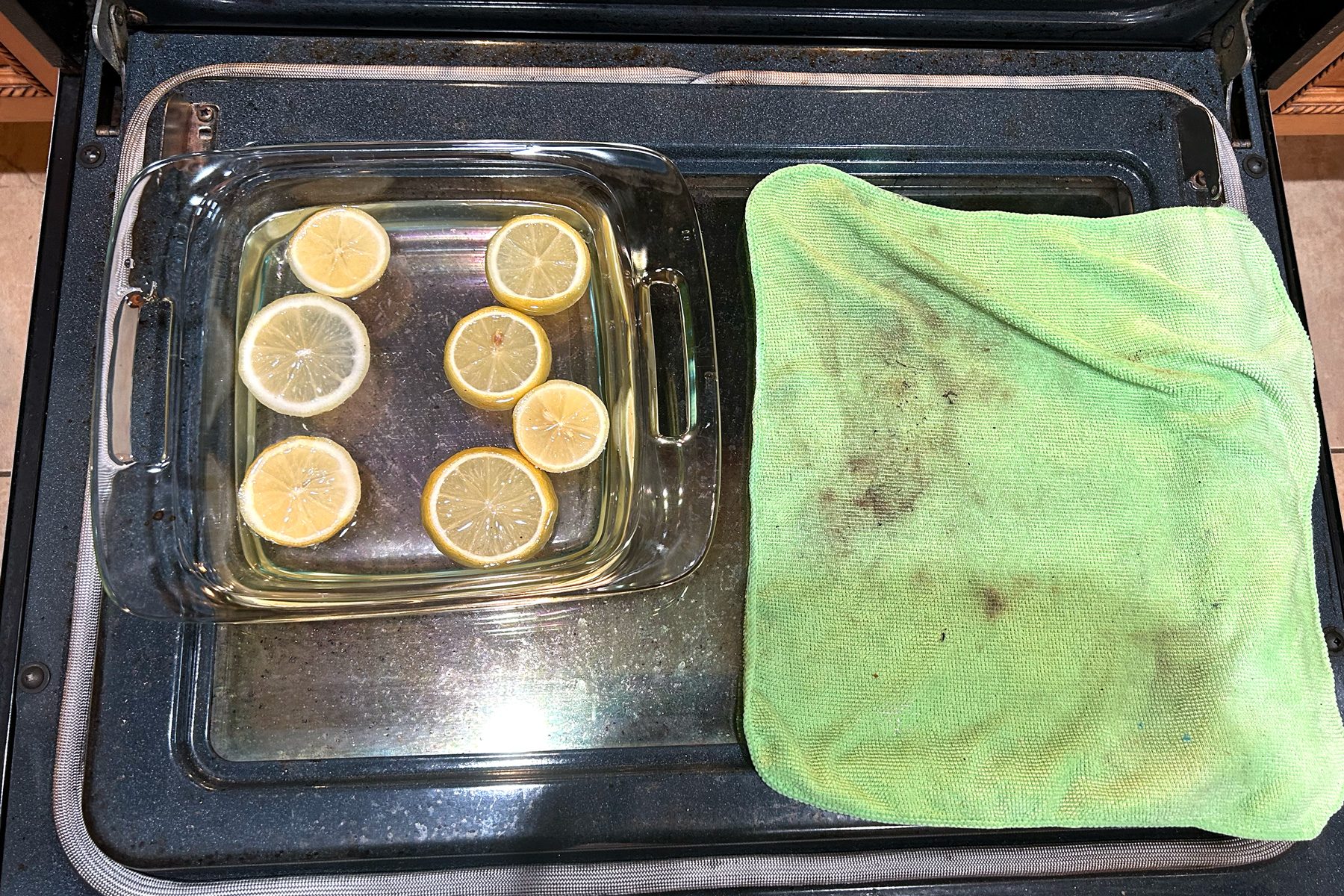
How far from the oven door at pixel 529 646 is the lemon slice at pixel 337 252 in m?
0.11

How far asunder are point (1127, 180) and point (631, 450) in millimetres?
732

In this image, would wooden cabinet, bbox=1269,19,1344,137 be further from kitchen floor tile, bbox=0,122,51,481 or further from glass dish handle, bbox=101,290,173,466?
kitchen floor tile, bbox=0,122,51,481

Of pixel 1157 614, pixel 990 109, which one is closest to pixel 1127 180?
pixel 990 109

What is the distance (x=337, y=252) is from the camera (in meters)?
1.07

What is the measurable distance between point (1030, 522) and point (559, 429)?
0.55m

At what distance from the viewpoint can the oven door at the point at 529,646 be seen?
95 cm

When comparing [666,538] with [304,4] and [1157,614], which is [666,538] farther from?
[304,4]

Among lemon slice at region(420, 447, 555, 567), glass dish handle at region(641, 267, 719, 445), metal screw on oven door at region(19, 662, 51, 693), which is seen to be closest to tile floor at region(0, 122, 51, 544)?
metal screw on oven door at region(19, 662, 51, 693)

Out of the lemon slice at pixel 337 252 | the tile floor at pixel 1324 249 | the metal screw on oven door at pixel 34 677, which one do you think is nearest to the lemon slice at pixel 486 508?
the lemon slice at pixel 337 252

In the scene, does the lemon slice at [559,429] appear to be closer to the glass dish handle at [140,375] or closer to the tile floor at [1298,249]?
the glass dish handle at [140,375]

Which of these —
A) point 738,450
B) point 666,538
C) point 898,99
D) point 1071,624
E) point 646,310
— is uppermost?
point 898,99

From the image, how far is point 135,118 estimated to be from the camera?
1061mm

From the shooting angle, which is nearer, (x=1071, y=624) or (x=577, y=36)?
(x=1071, y=624)

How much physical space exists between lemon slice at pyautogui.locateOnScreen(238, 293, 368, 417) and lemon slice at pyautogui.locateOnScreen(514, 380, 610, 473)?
216 mm
